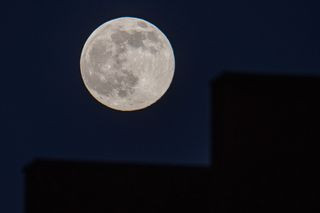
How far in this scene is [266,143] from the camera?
42.5 feet

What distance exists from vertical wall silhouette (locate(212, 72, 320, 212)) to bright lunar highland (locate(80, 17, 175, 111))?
3476 millimetres

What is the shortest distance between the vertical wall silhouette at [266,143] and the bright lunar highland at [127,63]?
3.48 m

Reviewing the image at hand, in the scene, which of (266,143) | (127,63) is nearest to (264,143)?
(266,143)

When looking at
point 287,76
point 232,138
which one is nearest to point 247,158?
point 232,138

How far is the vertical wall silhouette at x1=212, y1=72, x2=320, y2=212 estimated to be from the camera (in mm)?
12727

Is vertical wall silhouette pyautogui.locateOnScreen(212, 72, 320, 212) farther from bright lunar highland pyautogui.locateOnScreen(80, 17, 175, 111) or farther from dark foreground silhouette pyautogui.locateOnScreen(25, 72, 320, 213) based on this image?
bright lunar highland pyautogui.locateOnScreen(80, 17, 175, 111)

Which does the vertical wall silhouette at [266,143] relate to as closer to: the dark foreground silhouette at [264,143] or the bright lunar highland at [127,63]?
the dark foreground silhouette at [264,143]

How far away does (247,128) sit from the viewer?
13.0 m

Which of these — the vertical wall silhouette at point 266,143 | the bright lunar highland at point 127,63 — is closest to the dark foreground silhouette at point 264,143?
the vertical wall silhouette at point 266,143

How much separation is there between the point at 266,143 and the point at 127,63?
472 cm

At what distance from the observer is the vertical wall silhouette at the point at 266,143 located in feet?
41.8

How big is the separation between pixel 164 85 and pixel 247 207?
409 centimetres

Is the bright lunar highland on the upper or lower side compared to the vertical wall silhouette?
upper

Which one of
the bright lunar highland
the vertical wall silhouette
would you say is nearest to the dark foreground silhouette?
the vertical wall silhouette
